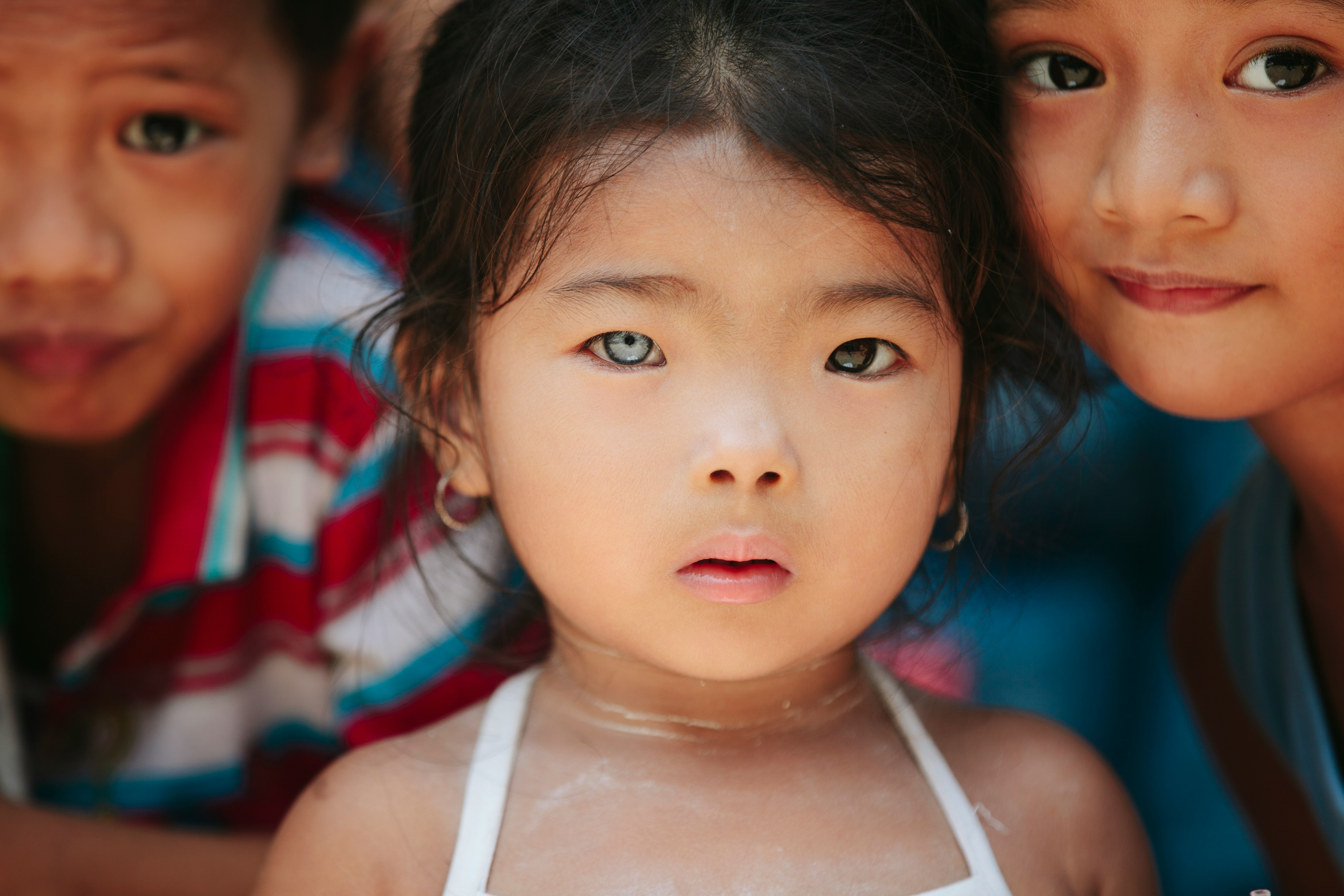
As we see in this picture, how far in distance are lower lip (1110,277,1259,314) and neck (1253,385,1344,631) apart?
30 centimetres

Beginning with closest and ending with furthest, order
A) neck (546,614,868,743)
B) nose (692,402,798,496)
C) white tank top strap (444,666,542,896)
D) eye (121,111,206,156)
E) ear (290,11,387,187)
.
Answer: nose (692,402,798,496)
white tank top strap (444,666,542,896)
neck (546,614,868,743)
eye (121,111,206,156)
ear (290,11,387,187)

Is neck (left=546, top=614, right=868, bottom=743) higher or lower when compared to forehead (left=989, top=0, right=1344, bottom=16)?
lower

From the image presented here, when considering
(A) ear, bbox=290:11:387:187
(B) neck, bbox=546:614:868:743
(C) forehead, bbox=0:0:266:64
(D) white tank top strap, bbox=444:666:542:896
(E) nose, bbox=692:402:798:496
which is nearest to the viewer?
(E) nose, bbox=692:402:798:496

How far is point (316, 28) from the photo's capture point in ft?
6.40

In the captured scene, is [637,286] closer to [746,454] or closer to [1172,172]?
[746,454]

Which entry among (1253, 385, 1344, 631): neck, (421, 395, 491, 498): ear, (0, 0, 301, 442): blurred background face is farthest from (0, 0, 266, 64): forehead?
(1253, 385, 1344, 631): neck

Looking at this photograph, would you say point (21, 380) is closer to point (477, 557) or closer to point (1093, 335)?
point (477, 557)

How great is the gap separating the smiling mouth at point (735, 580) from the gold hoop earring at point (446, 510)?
0.37 meters

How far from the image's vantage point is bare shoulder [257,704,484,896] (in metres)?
1.33

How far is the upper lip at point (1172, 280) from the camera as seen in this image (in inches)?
53.0

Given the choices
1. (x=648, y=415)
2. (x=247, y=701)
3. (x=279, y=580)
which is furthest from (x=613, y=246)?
(x=247, y=701)

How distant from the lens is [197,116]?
1756 millimetres

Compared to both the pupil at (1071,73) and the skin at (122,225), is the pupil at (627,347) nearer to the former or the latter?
the pupil at (1071,73)

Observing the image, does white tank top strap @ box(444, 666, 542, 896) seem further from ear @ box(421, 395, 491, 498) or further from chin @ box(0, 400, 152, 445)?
chin @ box(0, 400, 152, 445)
